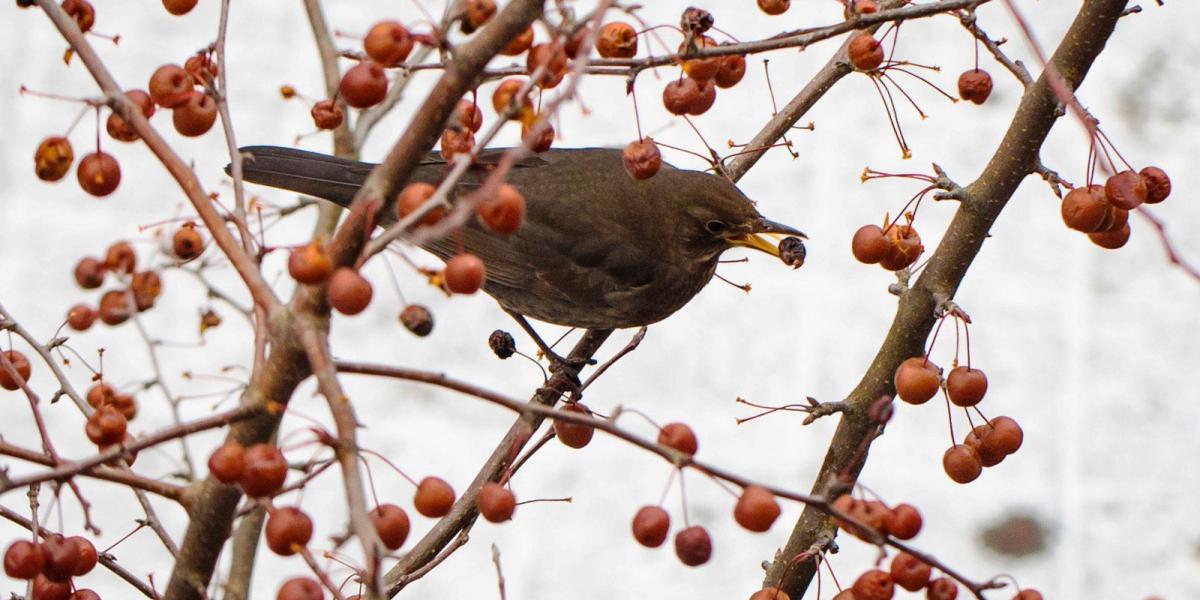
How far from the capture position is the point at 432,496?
113 cm

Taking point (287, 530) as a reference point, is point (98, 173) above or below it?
above

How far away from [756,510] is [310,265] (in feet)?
1.28

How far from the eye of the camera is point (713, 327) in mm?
4016

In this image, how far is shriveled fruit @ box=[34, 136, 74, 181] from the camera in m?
1.25

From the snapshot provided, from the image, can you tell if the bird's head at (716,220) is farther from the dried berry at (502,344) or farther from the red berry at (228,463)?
the red berry at (228,463)

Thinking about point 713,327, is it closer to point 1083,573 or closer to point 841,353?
point 841,353

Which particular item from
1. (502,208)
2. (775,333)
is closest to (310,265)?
(502,208)

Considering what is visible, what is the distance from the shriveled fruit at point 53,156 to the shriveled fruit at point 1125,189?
3.15 feet

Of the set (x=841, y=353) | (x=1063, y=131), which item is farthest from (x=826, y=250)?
(x=1063, y=131)

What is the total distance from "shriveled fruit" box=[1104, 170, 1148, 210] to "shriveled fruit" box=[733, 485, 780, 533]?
494mm

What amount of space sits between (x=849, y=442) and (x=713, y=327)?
253cm

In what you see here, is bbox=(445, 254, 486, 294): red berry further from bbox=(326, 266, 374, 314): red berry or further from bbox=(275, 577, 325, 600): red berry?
bbox=(275, 577, 325, 600): red berry

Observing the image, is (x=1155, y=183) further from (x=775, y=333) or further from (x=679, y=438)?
(x=775, y=333)

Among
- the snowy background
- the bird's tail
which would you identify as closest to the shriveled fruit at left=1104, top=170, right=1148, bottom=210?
the bird's tail
